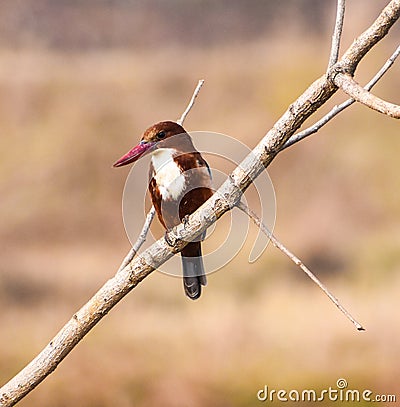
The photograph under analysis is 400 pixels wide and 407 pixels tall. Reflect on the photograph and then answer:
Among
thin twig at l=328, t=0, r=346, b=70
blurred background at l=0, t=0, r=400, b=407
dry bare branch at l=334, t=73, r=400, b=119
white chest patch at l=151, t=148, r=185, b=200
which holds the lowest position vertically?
dry bare branch at l=334, t=73, r=400, b=119

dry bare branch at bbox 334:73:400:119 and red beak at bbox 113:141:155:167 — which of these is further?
red beak at bbox 113:141:155:167

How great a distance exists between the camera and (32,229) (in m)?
3.96

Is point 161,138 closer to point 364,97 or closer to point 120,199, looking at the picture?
point 364,97

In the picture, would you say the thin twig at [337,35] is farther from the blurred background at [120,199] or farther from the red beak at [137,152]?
the blurred background at [120,199]

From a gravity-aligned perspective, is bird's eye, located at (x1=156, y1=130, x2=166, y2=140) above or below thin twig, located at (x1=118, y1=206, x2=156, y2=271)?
above

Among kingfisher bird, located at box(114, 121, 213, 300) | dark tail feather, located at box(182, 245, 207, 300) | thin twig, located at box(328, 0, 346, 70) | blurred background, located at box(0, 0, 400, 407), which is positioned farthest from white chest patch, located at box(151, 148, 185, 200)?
blurred background, located at box(0, 0, 400, 407)

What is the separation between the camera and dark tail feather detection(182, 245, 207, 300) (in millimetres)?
1168

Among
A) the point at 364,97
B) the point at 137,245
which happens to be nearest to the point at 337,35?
the point at 364,97

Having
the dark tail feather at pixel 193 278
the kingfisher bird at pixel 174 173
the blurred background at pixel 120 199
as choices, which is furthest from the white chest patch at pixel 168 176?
the blurred background at pixel 120 199

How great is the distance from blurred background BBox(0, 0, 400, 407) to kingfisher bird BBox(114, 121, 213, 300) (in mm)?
2076

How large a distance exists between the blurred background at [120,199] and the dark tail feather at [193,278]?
196 cm

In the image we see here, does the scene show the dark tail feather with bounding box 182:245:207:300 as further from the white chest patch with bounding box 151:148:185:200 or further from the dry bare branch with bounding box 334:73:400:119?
the dry bare branch with bounding box 334:73:400:119

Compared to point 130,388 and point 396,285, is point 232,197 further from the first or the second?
point 396,285

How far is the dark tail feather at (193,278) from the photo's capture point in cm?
117
